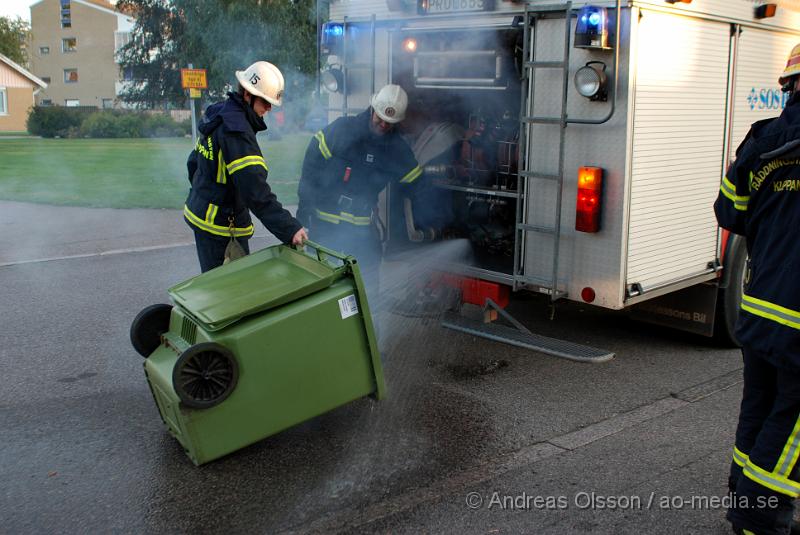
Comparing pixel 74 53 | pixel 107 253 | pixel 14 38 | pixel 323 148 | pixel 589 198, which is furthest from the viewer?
pixel 74 53

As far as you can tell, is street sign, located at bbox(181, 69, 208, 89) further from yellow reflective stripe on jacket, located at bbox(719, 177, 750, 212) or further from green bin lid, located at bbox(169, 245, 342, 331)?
yellow reflective stripe on jacket, located at bbox(719, 177, 750, 212)

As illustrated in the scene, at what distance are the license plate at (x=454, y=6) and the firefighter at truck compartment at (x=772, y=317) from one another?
2291 millimetres

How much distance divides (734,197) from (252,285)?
2.13 m

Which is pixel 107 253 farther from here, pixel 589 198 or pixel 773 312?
pixel 773 312

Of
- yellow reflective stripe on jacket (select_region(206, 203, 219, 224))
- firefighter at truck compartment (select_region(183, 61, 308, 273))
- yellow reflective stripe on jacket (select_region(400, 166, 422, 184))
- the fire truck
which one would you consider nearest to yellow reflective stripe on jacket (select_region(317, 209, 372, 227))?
yellow reflective stripe on jacket (select_region(400, 166, 422, 184))

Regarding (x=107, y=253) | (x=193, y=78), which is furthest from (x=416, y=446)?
(x=193, y=78)

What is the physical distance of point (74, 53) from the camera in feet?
182

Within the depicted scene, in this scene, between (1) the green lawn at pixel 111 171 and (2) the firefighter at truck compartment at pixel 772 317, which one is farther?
(1) the green lawn at pixel 111 171

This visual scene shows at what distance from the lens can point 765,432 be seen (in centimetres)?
295

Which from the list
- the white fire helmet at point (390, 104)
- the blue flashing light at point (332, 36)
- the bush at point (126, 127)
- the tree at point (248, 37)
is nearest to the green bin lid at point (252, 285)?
the white fire helmet at point (390, 104)

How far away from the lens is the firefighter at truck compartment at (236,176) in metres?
4.16

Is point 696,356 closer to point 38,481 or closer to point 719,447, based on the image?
point 719,447

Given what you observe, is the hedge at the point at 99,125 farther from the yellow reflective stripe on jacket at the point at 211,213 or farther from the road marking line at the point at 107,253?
the yellow reflective stripe on jacket at the point at 211,213

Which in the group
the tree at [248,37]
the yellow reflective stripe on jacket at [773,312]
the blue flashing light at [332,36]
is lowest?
the yellow reflective stripe on jacket at [773,312]
